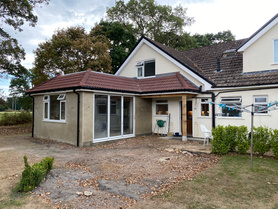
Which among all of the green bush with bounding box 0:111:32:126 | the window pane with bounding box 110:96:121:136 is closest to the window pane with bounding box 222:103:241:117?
the window pane with bounding box 110:96:121:136

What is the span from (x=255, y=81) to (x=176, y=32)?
23.2 meters

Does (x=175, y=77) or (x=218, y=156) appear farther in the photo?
(x=175, y=77)

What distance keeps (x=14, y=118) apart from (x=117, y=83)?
49.4 ft

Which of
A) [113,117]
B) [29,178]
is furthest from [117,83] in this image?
[29,178]

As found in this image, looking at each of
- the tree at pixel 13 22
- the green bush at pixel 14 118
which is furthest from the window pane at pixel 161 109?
the green bush at pixel 14 118

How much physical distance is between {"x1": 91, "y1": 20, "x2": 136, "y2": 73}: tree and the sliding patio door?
1415cm

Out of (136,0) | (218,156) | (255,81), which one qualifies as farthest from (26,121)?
(136,0)

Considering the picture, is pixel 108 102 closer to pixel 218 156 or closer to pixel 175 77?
pixel 175 77

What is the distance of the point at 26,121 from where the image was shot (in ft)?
70.3

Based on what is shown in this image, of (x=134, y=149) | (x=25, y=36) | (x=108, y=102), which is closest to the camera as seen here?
(x=134, y=149)

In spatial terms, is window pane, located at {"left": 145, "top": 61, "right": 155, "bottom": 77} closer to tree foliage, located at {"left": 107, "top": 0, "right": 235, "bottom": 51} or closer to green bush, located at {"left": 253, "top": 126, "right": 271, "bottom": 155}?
green bush, located at {"left": 253, "top": 126, "right": 271, "bottom": 155}

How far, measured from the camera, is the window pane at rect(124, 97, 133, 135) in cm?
1219

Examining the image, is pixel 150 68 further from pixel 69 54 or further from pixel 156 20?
pixel 156 20

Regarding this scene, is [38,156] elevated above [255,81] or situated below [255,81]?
below
